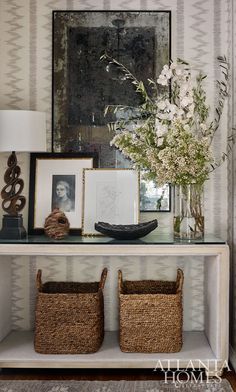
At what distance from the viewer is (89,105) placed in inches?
127

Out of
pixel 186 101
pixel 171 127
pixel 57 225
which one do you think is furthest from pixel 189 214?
pixel 57 225

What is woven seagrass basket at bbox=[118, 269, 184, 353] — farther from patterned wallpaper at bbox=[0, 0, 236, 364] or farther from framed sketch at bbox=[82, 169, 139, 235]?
framed sketch at bbox=[82, 169, 139, 235]

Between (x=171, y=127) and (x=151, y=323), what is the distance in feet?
3.63

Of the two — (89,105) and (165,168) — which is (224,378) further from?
(89,105)

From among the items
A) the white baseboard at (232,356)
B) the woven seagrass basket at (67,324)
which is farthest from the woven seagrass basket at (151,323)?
the white baseboard at (232,356)

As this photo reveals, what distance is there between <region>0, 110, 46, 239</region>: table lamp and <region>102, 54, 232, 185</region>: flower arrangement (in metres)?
0.44

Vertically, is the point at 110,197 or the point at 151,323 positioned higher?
the point at 110,197

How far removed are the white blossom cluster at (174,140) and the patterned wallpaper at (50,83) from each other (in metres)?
0.32

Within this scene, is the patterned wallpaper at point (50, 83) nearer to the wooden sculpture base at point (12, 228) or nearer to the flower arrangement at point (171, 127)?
the flower arrangement at point (171, 127)

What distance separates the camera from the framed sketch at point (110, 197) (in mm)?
3137

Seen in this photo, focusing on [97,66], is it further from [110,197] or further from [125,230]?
[125,230]

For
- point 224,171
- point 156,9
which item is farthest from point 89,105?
point 224,171

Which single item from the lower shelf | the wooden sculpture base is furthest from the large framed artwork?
the lower shelf

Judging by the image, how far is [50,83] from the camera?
327 cm
